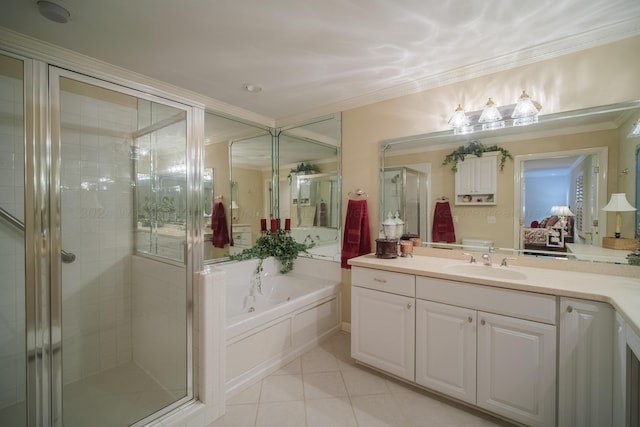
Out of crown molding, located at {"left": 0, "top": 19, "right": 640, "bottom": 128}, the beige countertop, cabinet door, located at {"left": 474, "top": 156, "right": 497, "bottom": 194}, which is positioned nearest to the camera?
the beige countertop

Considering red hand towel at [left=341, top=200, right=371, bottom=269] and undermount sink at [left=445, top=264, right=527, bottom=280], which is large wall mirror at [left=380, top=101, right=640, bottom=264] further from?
red hand towel at [left=341, top=200, right=371, bottom=269]

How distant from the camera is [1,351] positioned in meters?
1.65

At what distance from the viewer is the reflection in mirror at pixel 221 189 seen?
2.86 meters

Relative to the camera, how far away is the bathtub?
189cm

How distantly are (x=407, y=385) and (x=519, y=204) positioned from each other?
1.56 meters

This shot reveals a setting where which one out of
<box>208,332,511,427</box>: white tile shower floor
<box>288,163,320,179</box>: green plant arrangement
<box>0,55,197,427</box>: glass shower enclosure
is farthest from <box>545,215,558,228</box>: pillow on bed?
<box>0,55,197,427</box>: glass shower enclosure

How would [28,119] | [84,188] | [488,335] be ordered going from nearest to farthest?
1. [28,119]
2. [488,335]
3. [84,188]

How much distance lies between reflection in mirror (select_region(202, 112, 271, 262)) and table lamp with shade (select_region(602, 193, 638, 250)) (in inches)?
121

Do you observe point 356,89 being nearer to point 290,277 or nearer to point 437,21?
point 437,21

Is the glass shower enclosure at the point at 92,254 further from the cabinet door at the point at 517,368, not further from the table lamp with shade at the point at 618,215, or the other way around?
the table lamp with shade at the point at 618,215

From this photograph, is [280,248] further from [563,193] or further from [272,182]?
[563,193]

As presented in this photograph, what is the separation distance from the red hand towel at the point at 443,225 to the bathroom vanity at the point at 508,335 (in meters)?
0.27

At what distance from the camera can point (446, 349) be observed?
167 centimetres

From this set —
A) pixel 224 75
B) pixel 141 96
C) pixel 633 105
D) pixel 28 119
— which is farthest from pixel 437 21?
pixel 28 119
